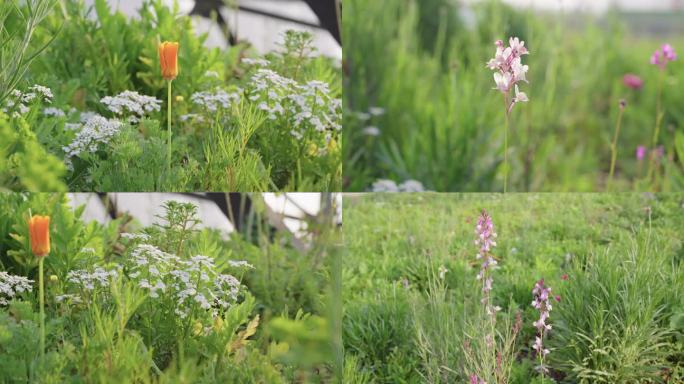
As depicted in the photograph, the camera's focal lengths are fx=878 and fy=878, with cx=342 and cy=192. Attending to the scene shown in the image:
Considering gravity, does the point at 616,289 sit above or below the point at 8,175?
below

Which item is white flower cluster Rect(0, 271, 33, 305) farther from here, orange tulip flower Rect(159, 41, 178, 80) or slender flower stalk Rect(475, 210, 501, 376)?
slender flower stalk Rect(475, 210, 501, 376)

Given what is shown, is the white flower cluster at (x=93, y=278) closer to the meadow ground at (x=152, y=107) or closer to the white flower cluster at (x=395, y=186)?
the meadow ground at (x=152, y=107)

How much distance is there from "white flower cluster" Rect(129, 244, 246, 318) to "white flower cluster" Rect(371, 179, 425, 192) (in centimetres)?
91

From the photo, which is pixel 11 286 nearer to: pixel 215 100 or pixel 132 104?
pixel 132 104

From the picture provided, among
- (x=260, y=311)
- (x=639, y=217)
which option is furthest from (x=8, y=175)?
(x=639, y=217)

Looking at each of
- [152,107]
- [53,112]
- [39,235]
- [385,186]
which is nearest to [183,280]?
[39,235]

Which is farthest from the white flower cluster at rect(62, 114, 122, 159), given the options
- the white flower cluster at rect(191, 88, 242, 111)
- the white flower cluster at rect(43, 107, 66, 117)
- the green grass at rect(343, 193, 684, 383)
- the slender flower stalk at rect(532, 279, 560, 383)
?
the slender flower stalk at rect(532, 279, 560, 383)

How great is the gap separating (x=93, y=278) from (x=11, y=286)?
0.25m

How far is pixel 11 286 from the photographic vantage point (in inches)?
104

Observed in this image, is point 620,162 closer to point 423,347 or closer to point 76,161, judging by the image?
point 423,347

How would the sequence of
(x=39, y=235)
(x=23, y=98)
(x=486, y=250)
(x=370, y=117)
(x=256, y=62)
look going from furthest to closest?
1. (x=370, y=117)
2. (x=256, y=62)
3. (x=23, y=98)
4. (x=486, y=250)
5. (x=39, y=235)

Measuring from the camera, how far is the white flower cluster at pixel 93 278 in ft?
→ 8.66

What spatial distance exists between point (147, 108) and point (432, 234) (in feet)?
3.33

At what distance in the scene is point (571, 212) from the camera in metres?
2.93
